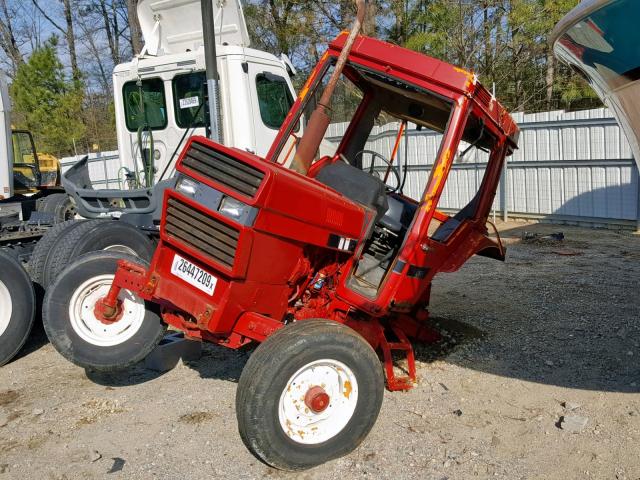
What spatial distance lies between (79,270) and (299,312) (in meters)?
1.43

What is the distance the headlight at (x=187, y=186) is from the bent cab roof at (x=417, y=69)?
135cm

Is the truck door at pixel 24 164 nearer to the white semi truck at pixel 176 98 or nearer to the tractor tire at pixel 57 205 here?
the tractor tire at pixel 57 205

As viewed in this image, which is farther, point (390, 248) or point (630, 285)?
point (630, 285)

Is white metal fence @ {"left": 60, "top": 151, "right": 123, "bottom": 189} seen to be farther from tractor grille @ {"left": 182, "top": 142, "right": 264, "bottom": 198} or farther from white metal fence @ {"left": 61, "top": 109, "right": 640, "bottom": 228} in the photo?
tractor grille @ {"left": 182, "top": 142, "right": 264, "bottom": 198}

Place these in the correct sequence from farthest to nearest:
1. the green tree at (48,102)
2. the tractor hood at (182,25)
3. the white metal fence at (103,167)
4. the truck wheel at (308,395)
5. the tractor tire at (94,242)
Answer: the green tree at (48,102)
the white metal fence at (103,167)
the tractor hood at (182,25)
the tractor tire at (94,242)
the truck wheel at (308,395)

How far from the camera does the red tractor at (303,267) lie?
3.12 metres

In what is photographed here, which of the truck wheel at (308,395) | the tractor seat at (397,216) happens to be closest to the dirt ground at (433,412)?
the truck wheel at (308,395)

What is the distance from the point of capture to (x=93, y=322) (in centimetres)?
386

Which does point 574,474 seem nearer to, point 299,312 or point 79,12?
point 299,312

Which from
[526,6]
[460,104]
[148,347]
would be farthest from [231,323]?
[526,6]

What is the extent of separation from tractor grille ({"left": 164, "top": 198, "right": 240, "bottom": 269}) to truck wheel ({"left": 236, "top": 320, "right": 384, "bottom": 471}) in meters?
0.51

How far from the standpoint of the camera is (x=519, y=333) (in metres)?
5.30

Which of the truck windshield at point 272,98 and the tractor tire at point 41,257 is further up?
the truck windshield at point 272,98

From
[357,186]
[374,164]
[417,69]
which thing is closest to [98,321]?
[357,186]
